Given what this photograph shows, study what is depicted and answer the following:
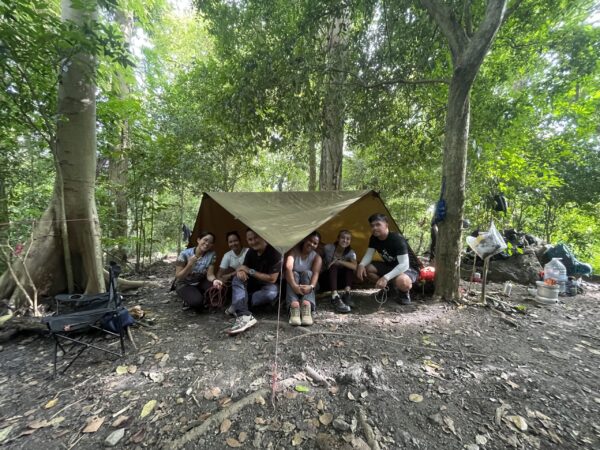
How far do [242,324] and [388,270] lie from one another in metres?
1.83

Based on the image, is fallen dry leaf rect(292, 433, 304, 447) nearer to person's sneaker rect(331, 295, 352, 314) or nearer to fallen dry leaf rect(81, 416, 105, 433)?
fallen dry leaf rect(81, 416, 105, 433)

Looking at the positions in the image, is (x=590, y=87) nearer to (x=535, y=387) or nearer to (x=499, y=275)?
(x=499, y=275)

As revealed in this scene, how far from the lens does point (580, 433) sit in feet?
4.22

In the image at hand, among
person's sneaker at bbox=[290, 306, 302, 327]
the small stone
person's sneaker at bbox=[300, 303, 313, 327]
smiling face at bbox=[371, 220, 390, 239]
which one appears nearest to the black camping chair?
person's sneaker at bbox=[290, 306, 302, 327]

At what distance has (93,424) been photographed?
1.33m

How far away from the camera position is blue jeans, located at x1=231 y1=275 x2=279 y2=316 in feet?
8.31

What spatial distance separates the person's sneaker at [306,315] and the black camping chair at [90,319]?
1.44 m

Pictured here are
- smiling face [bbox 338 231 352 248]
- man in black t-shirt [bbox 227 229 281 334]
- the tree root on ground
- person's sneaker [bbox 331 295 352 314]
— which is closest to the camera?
the tree root on ground

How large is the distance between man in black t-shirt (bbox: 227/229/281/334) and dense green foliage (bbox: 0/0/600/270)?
6.45 feet

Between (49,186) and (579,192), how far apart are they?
36.3 feet

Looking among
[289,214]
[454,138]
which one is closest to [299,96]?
[289,214]

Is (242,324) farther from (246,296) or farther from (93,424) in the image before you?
(93,424)

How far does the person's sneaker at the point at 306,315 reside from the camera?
242 centimetres

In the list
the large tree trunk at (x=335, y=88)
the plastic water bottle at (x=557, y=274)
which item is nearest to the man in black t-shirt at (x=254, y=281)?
the large tree trunk at (x=335, y=88)
